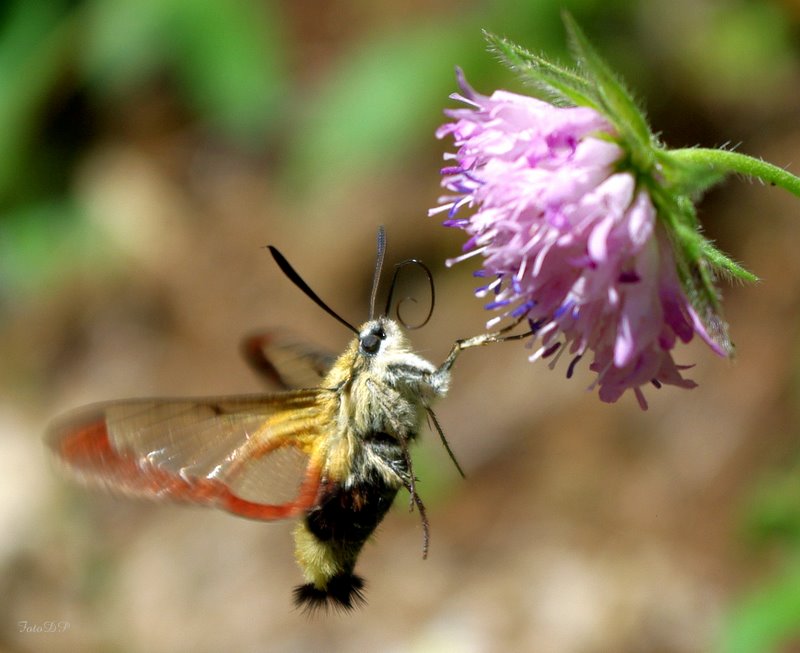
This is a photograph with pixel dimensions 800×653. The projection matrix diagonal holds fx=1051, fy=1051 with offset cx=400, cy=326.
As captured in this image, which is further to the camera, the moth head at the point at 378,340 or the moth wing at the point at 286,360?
the moth wing at the point at 286,360

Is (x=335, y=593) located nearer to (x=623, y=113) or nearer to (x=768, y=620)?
(x=623, y=113)

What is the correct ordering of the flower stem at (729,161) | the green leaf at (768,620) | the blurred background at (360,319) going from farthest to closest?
the blurred background at (360,319), the green leaf at (768,620), the flower stem at (729,161)

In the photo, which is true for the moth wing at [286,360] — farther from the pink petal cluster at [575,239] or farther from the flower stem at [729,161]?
the flower stem at [729,161]

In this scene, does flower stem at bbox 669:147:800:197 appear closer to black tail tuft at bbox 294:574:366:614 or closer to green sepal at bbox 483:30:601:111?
green sepal at bbox 483:30:601:111

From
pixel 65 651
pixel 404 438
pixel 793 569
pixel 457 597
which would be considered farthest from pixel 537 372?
pixel 404 438

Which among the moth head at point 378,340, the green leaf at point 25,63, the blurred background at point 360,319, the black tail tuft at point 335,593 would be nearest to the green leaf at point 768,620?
the blurred background at point 360,319

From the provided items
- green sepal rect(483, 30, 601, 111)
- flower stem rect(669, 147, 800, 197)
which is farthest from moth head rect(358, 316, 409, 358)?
flower stem rect(669, 147, 800, 197)
